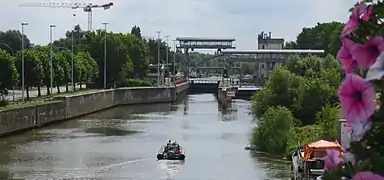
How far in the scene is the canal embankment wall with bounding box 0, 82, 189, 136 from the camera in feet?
157

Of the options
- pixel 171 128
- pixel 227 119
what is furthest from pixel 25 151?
pixel 227 119

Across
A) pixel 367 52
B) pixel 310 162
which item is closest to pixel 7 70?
pixel 310 162

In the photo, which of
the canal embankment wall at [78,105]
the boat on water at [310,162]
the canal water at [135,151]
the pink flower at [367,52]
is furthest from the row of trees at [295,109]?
the pink flower at [367,52]

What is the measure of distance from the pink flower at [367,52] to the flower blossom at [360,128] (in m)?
→ 0.19

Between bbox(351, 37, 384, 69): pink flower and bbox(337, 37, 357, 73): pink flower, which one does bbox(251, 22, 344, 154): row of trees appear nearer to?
bbox(337, 37, 357, 73): pink flower

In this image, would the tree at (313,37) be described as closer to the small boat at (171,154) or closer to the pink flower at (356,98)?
the small boat at (171,154)

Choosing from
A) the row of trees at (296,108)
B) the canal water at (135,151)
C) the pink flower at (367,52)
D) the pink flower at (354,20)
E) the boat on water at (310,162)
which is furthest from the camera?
the row of trees at (296,108)

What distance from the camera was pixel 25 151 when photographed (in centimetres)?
3784

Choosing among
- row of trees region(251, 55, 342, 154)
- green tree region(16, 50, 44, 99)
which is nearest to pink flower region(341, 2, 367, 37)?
row of trees region(251, 55, 342, 154)

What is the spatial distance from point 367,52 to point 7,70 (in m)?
56.3

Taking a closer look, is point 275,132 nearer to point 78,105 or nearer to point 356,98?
point 78,105

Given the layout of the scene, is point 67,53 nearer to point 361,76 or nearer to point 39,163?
point 39,163

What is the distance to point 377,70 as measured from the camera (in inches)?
77.0

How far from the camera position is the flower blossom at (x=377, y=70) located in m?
1.95
